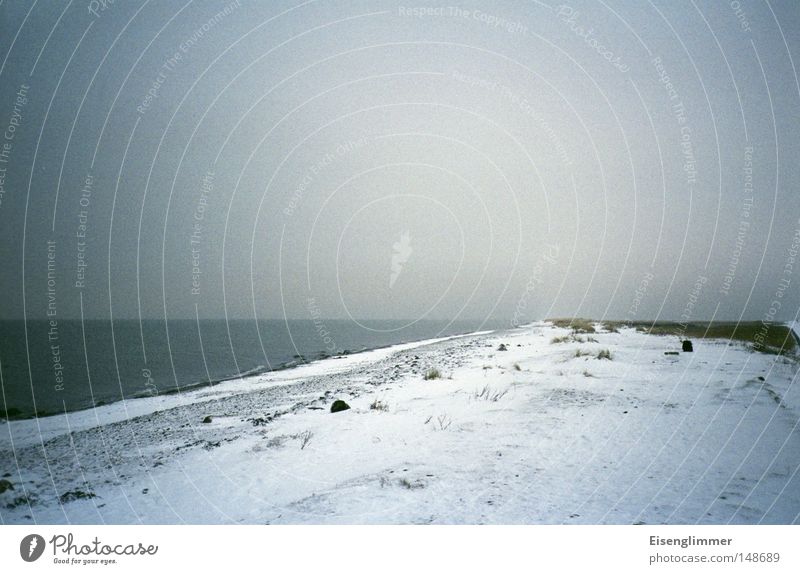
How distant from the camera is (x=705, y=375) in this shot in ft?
38.5

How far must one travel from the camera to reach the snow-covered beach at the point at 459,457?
571 centimetres

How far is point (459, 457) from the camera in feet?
22.5
